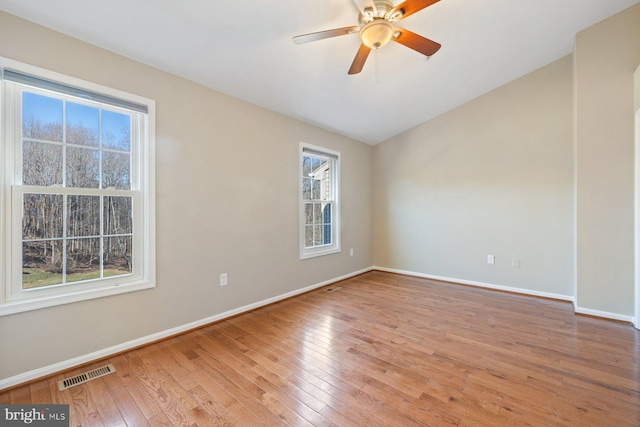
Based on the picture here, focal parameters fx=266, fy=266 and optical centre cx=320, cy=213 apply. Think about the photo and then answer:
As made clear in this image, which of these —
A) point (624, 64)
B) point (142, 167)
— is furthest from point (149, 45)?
point (624, 64)

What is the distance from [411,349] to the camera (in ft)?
7.38

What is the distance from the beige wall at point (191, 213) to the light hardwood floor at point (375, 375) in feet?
0.77

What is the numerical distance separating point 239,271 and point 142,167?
142cm

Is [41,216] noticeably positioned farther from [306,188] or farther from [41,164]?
[306,188]

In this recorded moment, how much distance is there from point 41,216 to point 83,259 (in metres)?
0.41

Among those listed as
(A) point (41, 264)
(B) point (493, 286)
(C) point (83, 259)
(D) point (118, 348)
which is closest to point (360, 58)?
(C) point (83, 259)

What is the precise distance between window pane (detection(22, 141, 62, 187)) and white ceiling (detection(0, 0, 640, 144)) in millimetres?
851

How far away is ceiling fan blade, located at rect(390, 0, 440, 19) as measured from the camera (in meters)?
1.66

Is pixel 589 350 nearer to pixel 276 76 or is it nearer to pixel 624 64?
pixel 624 64

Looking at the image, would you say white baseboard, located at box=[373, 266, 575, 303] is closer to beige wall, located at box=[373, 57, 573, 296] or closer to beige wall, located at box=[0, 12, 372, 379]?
beige wall, located at box=[373, 57, 573, 296]

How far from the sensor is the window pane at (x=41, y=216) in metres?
1.85

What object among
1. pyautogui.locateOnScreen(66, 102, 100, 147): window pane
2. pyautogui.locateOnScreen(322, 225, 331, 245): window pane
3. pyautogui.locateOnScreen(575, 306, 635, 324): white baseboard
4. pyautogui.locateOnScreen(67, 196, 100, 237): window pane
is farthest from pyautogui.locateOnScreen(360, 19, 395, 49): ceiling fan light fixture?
pyautogui.locateOnScreen(575, 306, 635, 324): white baseboard

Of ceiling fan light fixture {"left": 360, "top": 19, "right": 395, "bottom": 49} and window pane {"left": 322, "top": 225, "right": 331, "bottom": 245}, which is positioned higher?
ceiling fan light fixture {"left": 360, "top": 19, "right": 395, "bottom": 49}

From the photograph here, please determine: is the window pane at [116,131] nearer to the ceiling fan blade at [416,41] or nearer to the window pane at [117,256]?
the window pane at [117,256]
